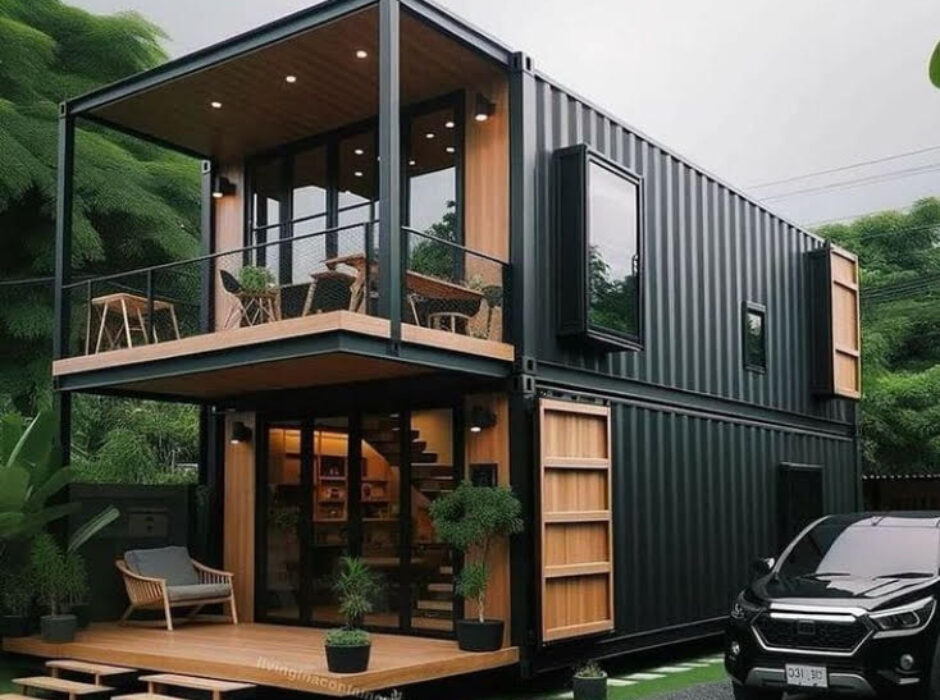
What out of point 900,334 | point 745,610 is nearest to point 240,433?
point 745,610

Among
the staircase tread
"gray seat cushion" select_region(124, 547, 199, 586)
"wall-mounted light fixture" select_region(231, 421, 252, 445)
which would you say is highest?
"wall-mounted light fixture" select_region(231, 421, 252, 445)

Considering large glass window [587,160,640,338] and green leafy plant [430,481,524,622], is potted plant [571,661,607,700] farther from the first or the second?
large glass window [587,160,640,338]

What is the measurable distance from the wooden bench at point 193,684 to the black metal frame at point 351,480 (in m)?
2.27

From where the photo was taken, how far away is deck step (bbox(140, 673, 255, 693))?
27.2 ft

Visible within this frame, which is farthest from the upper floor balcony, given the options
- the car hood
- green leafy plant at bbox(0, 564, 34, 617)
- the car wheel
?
the car wheel

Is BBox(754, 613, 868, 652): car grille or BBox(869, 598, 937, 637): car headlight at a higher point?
BBox(869, 598, 937, 637): car headlight

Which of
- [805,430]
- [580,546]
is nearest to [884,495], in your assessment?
[805,430]

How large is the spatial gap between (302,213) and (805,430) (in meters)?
7.44

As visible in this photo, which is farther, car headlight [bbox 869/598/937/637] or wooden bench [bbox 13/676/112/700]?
wooden bench [bbox 13/676/112/700]

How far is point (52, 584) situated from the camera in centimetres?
1030

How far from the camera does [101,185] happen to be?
57.4 feet

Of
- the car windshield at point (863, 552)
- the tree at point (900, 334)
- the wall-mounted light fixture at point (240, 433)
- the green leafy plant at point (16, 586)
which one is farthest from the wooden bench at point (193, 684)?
the tree at point (900, 334)

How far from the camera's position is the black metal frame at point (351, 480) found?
34.1 feet

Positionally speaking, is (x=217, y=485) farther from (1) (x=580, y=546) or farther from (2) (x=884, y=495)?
(2) (x=884, y=495)
